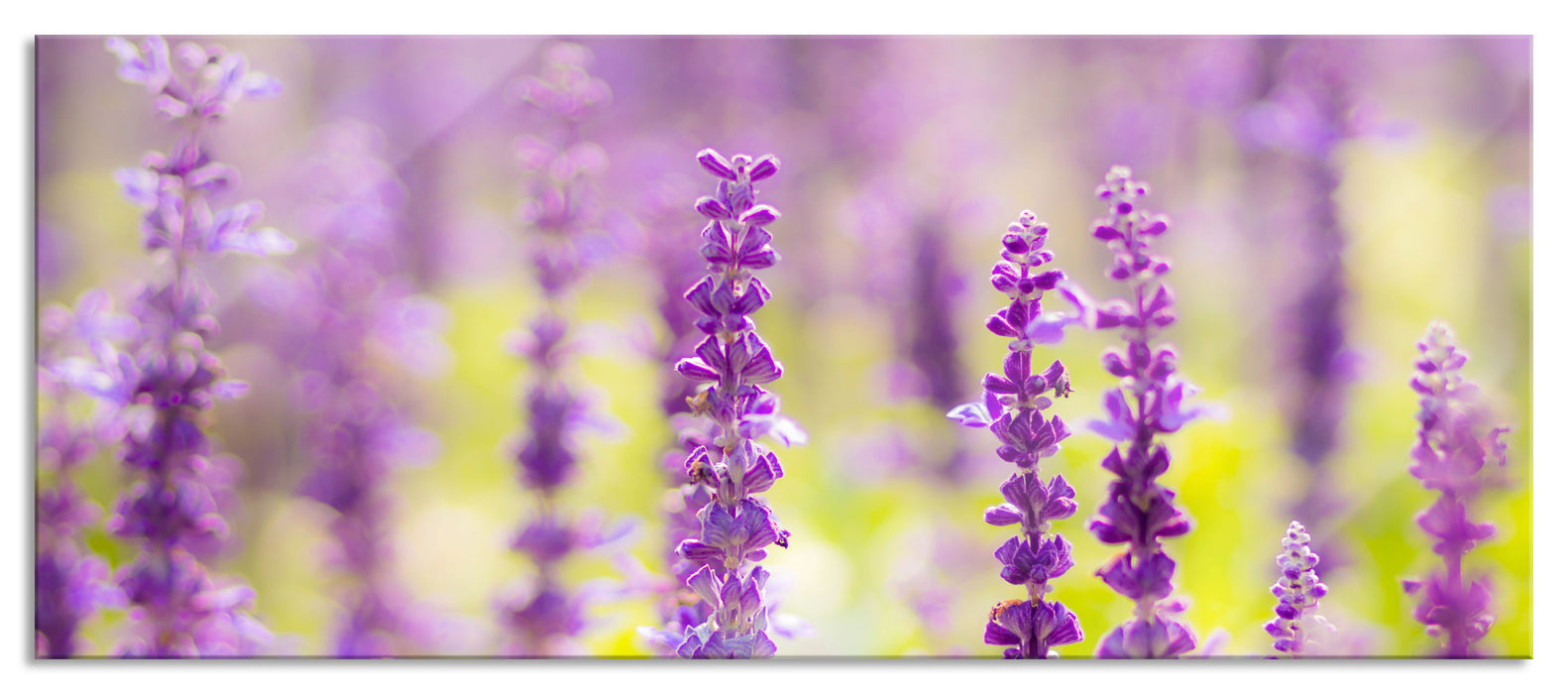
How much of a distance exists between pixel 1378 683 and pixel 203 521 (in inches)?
93.2

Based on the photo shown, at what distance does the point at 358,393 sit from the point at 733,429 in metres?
1.37

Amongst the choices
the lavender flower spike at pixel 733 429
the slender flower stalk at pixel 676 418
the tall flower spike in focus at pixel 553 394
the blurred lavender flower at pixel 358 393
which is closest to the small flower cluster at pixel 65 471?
the blurred lavender flower at pixel 358 393

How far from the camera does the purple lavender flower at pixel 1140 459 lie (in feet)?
4.42

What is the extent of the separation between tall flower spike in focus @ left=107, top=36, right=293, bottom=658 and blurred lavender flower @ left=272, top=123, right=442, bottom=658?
1.45 feet

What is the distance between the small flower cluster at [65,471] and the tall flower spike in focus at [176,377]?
0.16 m

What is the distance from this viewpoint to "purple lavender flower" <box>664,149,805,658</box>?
4.52 ft

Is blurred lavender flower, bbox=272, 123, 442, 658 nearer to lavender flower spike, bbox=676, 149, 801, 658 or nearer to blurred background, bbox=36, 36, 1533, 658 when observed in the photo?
blurred background, bbox=36, 36, 1533, 658

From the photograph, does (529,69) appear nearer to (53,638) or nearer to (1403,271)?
(53,638)

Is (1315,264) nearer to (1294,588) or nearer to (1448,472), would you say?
(1448,472)

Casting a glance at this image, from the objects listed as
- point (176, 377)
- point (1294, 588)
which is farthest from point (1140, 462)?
point (176, 377)

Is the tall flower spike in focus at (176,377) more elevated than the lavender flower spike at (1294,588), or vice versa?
the tall flower spike in focus at (176,377)

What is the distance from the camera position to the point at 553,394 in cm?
221

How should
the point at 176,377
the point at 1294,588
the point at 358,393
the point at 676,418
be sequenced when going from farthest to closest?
1. the point at 358,393
2. the point at 676,418
3. the point at 176,377
4. the point at 1294,588

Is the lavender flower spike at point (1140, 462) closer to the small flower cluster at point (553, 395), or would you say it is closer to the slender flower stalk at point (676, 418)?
the slender flower stalk at point (676, 418)
